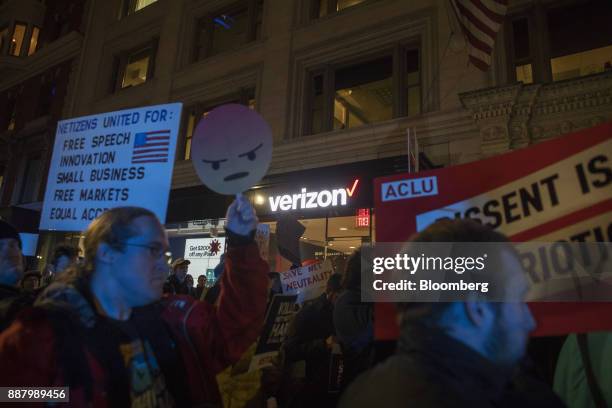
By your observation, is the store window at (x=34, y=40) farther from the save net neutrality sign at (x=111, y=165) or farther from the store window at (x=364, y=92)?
the save net neutrality sign at (x=111, y=165)

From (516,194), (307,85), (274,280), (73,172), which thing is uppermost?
(307,85)

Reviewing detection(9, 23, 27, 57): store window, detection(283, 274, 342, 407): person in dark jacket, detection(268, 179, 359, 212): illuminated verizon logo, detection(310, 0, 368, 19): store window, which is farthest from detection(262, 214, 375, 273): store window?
detection(9, 23, 27, 57): store window

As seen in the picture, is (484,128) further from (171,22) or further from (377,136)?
(171,22)

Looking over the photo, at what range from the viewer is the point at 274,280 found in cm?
737

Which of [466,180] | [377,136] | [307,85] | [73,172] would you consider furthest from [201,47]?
[466,180]

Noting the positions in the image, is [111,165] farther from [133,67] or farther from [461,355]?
[133,67]

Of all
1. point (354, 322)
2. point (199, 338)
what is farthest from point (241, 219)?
point (354, 322)

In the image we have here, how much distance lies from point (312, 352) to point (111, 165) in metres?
2.91

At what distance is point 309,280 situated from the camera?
6590 millimetres

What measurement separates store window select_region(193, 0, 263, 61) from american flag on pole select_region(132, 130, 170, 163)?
11338 mm

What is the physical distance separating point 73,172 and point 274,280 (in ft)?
Answer: 14.0

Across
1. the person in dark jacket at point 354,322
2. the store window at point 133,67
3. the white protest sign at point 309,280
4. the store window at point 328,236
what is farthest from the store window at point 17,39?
the person in dark jacket at point 354,322

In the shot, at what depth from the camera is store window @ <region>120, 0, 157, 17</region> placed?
17.4m

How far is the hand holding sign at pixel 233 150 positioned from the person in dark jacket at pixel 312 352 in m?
2.66
